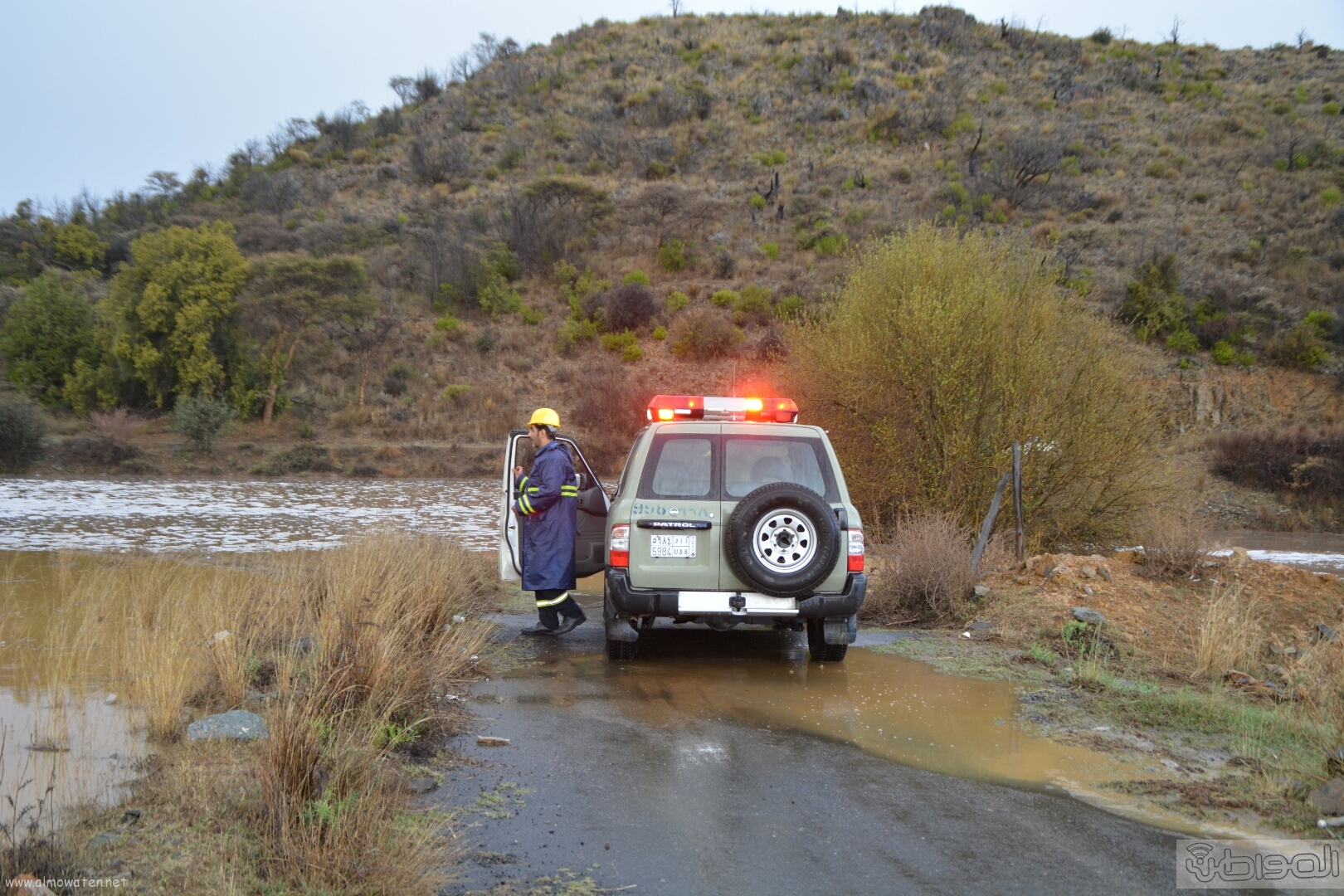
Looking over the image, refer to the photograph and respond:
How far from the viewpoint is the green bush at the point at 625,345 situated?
44.9 meters

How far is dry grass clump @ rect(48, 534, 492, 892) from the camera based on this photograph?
12.4ft

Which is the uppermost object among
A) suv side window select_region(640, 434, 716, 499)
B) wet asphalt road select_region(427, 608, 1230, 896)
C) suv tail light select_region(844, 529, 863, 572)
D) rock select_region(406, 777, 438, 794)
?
suv side window select_region(640, 434, 716, 499)

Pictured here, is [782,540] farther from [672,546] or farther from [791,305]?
[791,305]

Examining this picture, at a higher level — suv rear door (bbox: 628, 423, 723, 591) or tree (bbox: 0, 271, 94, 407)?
tree (bbox: 0, 271, 94, 407)

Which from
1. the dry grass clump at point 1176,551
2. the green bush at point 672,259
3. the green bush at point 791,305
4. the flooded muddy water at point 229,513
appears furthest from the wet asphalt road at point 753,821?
the green bush at point 672,259

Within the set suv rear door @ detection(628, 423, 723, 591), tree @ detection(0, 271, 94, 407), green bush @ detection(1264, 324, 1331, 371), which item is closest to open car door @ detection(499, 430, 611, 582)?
suv rear door @ detection(628, 423, 723, 591)

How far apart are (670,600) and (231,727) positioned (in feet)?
10.4

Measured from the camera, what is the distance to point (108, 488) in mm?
29109

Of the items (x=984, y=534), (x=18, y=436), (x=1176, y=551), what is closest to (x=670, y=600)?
(x=984, y=534)

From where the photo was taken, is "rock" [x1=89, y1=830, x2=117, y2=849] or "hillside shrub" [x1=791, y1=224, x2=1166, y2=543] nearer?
"rock" [x1=89, y1=830, x2=117, y2=849]

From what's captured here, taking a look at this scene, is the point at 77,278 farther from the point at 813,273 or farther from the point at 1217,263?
the point at 1217,263

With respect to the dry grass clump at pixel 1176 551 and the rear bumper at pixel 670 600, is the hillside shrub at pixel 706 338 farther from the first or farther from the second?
the rear bumper at pixel 670 600

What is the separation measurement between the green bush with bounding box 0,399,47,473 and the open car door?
99.5ft

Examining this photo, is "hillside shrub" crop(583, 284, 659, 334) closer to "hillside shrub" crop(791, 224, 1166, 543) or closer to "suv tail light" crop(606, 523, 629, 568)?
"hillside shrub" crop(791, 224, 1166, 543)
